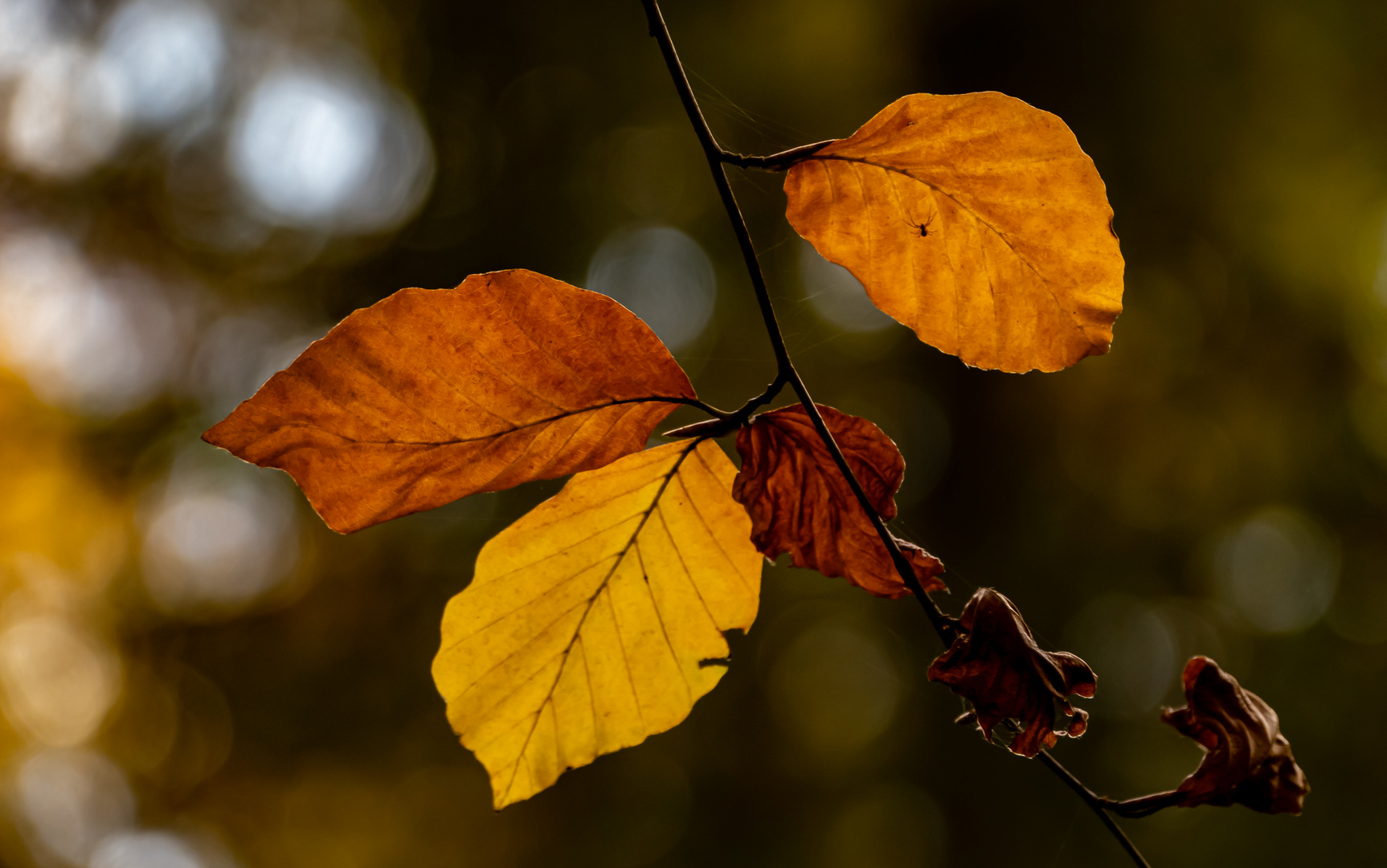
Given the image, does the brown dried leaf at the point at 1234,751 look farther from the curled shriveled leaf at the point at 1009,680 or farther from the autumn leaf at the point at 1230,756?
the curled shriveled leaf at the point at 1009,680

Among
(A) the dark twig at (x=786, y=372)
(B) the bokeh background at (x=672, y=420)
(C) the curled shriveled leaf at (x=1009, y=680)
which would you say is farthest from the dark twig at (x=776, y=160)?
(B) the bokeh background at (x=672, y=420)

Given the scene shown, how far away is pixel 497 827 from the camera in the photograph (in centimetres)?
425

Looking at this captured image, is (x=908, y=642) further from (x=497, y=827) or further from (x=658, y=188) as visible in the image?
(x=658, y=188)

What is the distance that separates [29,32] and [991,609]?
5352 millimetres

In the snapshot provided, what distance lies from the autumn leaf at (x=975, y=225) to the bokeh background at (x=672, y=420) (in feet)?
10.1

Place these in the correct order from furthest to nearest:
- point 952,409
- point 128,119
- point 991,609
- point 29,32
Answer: point 128,119, point 29,32, point 952,409, point 991,609

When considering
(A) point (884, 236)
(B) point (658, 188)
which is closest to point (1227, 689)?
(A) point (884, 236)

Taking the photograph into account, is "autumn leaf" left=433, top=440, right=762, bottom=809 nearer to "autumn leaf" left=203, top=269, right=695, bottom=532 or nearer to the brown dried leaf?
"autumn leaf" left=203, top=269, right=695, bottom=532

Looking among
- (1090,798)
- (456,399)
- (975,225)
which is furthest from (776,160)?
(1090,798)

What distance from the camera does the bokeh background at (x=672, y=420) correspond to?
3668 mm

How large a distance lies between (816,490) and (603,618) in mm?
158

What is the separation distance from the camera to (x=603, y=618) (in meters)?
0.50

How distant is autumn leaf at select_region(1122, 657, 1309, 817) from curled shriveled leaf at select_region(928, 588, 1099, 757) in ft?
0.33

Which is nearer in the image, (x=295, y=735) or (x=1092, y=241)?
(x=1092, y=241)
